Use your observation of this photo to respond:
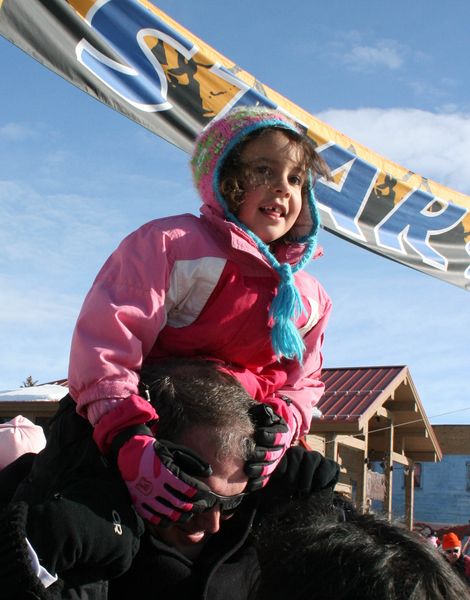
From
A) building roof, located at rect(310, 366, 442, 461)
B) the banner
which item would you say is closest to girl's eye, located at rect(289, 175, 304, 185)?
the banner

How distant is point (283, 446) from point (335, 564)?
885 mm

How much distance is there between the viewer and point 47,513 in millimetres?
1588

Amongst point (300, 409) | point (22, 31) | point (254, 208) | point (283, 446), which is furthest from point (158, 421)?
point (22, 31)

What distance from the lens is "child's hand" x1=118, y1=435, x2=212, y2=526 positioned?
5.73 feet

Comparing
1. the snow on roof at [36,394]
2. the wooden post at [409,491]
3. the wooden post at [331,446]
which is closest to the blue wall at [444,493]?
the wooden post at [409,491]

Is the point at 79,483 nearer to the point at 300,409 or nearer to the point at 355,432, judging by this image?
the point at 300,409

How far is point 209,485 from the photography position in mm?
1853

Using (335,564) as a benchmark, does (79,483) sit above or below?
below

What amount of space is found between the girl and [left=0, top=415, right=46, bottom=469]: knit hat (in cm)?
128

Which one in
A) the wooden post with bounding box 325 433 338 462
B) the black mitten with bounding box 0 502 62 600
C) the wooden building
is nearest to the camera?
the black mitten with bounding box 0 502 62 600

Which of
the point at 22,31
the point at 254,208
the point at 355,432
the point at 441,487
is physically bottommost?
the point at 441,487

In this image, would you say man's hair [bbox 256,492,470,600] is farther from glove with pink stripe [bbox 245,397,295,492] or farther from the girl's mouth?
the girl's mouth

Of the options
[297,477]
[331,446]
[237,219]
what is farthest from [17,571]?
[331,446]

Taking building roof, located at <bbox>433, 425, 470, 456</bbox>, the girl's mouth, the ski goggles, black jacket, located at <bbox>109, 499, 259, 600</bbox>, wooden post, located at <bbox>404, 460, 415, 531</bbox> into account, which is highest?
the girl's mouth
